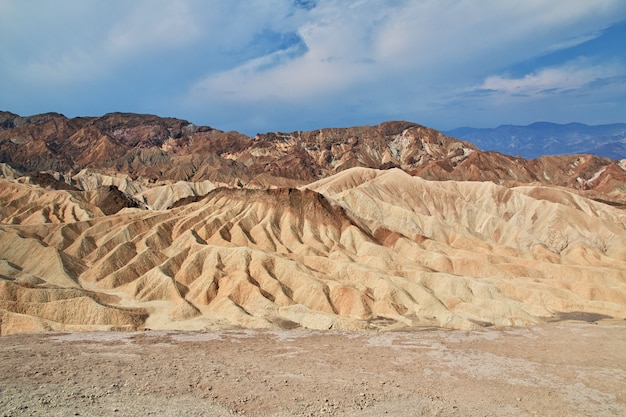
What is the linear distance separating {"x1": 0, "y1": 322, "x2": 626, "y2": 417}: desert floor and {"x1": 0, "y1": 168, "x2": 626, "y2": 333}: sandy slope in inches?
436

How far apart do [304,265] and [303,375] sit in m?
40.5

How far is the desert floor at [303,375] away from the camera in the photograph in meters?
25.3

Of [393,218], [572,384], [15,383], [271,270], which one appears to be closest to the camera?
[15,383]

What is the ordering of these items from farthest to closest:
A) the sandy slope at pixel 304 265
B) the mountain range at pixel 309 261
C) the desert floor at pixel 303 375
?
the mountain range at pixel 309 261 → the sandy slope at pixel 304 265 → the desert floor at pixel 303 375

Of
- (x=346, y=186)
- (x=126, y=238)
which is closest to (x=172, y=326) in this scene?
(x=126, y=238)

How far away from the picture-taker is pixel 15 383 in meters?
25.5

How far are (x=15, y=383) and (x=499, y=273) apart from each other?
7052 cm

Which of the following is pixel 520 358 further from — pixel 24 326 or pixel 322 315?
pixel 24 326

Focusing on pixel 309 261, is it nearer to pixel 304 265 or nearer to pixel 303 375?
pixel 304 265

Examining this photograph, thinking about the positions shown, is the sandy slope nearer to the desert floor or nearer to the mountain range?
the mountain range

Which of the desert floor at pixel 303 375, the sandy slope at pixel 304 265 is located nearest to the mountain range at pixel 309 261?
the sandy slope at pixel 304 265

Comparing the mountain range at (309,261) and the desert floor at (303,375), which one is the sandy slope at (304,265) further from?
the desert floor at (303,375)

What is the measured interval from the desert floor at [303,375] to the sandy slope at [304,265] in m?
11.1

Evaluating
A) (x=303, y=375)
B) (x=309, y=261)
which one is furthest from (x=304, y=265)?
(x=303, y=375)
